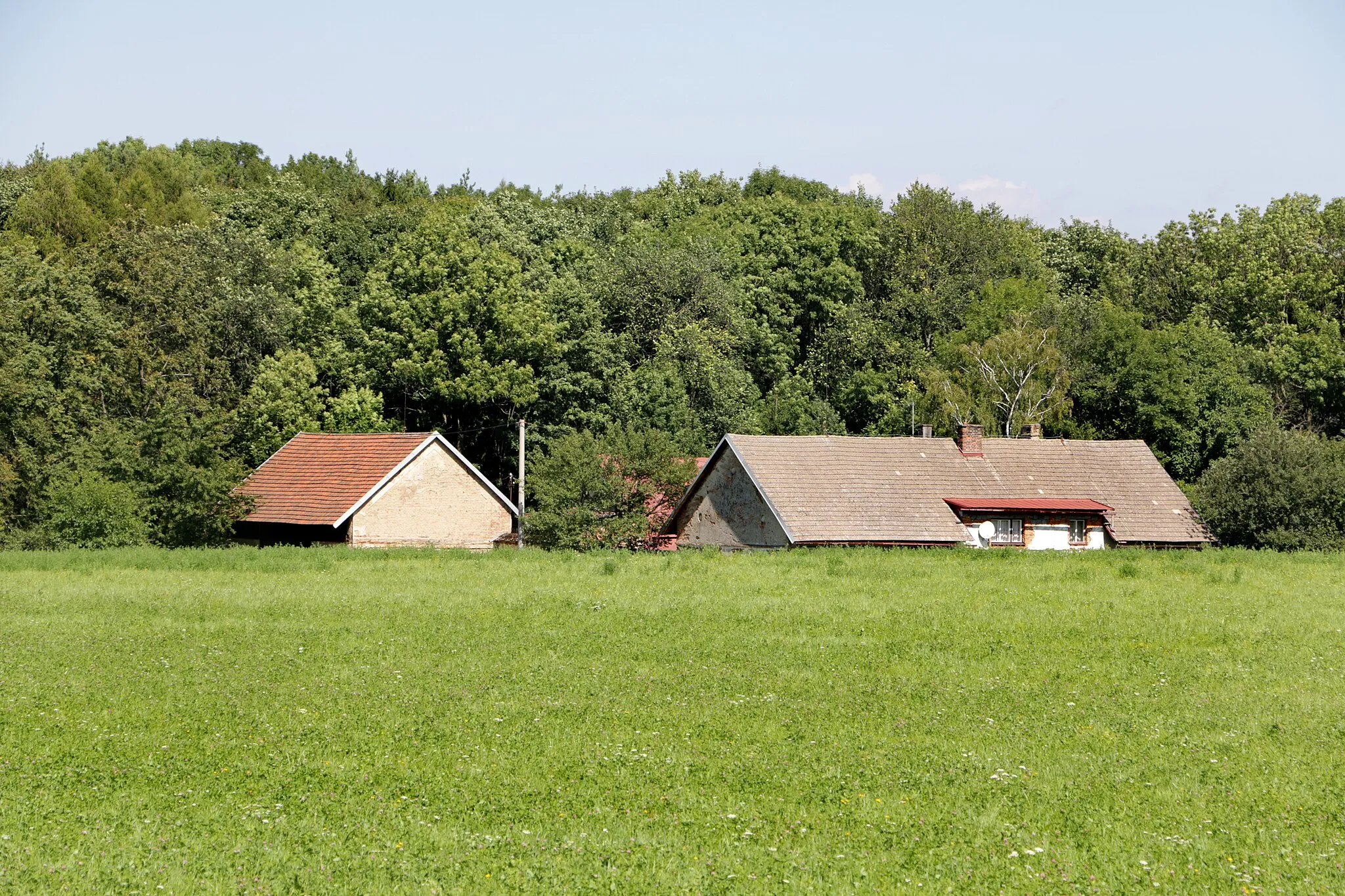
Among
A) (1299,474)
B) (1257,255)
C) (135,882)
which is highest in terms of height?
(1257,255)

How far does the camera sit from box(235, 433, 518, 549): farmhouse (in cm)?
4728

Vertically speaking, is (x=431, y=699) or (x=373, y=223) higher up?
(x=373, y=223)

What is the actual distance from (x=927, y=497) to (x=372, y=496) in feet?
67.3

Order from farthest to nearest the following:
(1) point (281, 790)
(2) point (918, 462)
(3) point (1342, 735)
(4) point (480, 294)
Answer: (4) point (480, 294)
(2) point (918, 462)
(3) point (1342, 735)
(1) point (281, 790)

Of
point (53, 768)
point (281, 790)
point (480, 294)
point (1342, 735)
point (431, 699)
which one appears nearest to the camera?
point (281, 790)

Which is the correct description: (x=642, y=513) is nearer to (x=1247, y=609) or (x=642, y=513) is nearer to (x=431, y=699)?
(x=1247, y=609)

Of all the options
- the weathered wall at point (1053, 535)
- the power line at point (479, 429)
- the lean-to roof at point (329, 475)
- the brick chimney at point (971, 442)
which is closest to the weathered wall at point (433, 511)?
the lean-to roof at point (329, 475)

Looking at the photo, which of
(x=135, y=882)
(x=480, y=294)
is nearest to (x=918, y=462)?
(x=480, y=294)

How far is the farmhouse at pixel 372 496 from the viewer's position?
47281mm

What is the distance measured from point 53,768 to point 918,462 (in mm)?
38887

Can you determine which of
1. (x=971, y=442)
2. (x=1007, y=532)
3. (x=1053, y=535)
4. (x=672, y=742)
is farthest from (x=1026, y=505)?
(x=672, y=742)

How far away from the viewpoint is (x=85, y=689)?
18688 millimetres

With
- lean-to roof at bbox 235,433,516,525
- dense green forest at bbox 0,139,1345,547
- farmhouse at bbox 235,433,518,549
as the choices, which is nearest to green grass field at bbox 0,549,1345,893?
lean-to roof at bbox 235,433,516,525

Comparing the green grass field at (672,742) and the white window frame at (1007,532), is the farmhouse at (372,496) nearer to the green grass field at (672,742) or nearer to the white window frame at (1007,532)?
the green grass field at (672,742)
